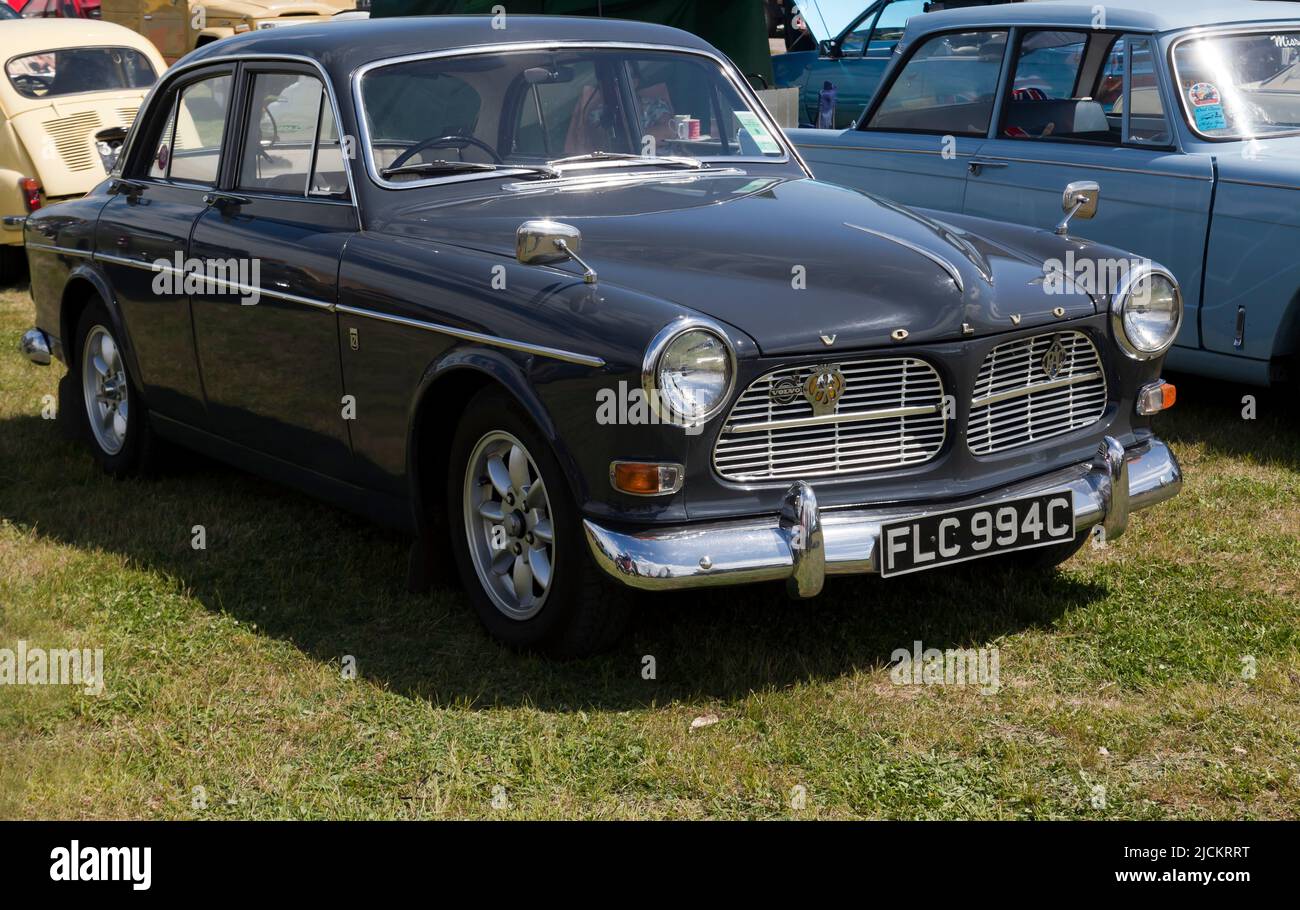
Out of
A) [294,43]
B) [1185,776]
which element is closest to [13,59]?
[294,43]

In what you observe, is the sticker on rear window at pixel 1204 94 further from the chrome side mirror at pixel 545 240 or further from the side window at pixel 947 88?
the chrome side mirror at pixel 545 240

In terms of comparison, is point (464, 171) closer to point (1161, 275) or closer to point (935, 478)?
point (935, 478)

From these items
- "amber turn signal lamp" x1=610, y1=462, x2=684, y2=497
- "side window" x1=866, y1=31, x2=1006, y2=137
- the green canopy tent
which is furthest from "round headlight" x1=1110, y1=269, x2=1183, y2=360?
the green canopy tent

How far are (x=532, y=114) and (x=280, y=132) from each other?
907mm

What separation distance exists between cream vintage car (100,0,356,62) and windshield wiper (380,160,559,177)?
12.6 metres

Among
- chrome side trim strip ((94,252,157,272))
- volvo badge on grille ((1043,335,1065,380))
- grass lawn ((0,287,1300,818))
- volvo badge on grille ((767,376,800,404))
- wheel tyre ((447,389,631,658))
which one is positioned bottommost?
grass lawn ((0,287,1300,818))

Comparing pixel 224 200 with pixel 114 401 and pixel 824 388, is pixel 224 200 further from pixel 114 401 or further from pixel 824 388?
pixel 824 388

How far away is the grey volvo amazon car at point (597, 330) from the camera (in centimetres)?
377

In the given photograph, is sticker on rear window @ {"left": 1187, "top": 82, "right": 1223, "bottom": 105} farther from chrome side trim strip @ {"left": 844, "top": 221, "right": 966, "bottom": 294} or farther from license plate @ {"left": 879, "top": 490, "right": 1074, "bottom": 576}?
license plate @ {"left": 879, "top": 490, "right": 1074, "bottom": 576}

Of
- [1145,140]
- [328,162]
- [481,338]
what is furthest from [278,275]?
[1145,140]

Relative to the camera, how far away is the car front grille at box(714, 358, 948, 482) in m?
3.80

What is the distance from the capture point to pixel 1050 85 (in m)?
7.22

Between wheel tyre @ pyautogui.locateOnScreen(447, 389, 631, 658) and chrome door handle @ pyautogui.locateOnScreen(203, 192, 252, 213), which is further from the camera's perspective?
chrome door handle @ pyautogui.locateOnScreen(203, 192, 252, 213)

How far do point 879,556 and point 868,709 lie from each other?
0.41 m
